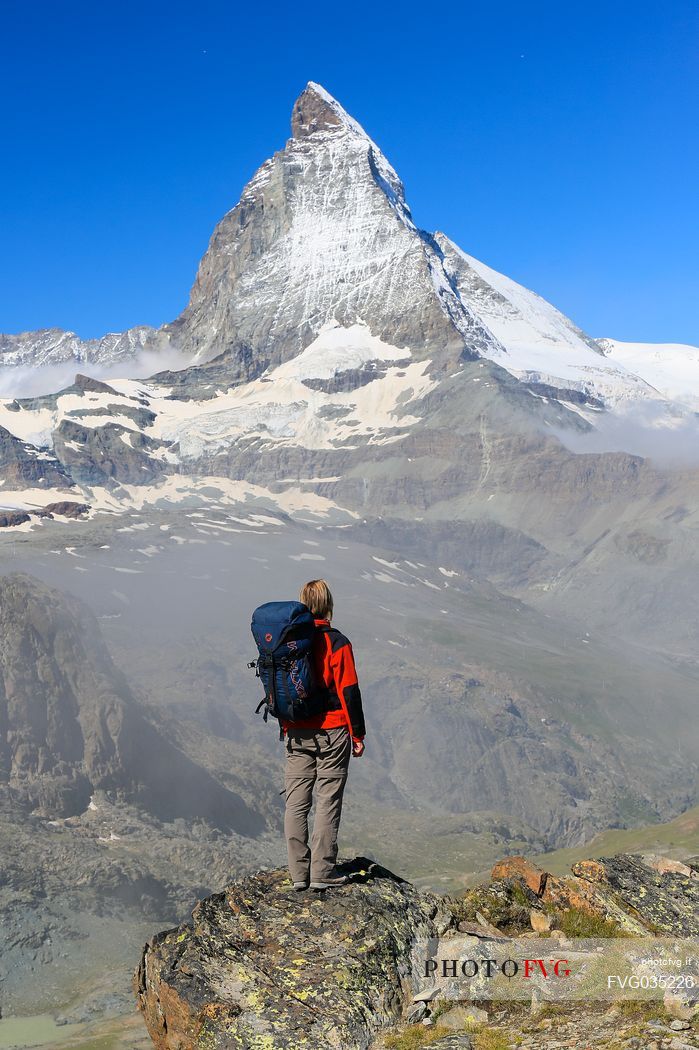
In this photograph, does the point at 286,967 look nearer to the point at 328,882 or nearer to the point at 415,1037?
the point at 328,882

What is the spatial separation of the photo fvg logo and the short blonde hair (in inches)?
275

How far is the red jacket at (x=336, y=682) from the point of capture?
63.3ft

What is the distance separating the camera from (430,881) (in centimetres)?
19400

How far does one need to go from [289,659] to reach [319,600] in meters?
1.43

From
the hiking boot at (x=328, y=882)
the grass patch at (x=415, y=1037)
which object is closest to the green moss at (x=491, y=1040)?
the grass patch at (x=415, y=1037)

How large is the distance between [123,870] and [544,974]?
642ft

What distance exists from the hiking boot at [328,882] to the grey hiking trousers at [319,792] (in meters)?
0.06

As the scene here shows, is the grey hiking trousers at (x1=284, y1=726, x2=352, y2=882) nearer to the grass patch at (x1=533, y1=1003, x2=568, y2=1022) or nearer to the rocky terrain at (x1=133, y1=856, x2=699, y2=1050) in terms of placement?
the rocky terrain at (x1=133, y1=856, x2=699, y2=1050)

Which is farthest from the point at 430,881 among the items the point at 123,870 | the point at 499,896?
the point at 499,896

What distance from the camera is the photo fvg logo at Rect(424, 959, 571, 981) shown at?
17.5 m

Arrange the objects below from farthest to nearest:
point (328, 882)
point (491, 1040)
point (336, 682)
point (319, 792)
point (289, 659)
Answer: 1. point (319, 792)
2. point (328, 882)
3. point (336, 682)
4. point (289, 659)
5. point (491, 1040)

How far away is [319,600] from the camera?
776 inches

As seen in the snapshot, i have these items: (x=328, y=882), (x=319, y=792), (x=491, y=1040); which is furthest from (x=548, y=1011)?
(x=319, y=792)

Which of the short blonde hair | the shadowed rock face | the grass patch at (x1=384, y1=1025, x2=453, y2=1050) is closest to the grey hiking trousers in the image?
the shadowed rock face
